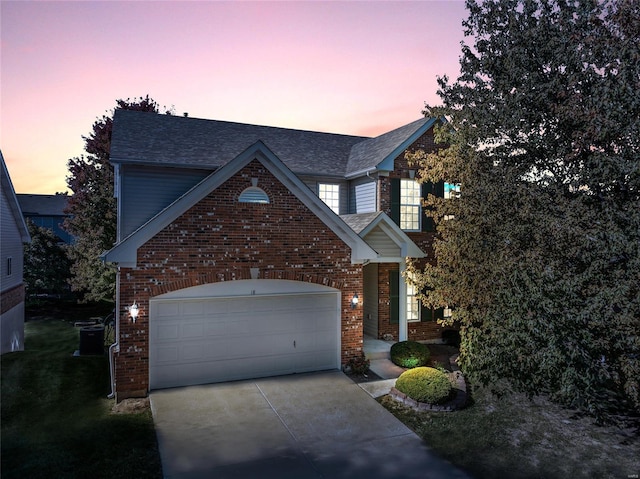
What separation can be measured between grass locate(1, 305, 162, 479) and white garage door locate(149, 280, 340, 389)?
6.16 ft

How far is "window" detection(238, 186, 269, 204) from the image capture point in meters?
12.1

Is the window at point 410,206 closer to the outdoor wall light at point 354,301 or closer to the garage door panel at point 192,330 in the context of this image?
the outdoor wall light at point 354,301

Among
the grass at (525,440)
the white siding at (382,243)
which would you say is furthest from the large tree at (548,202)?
the white siding at (382,243)

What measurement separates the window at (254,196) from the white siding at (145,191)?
4.31 metres

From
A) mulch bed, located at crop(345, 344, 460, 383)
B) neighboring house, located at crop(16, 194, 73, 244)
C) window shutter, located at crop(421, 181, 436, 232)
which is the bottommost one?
mulch bed, located at crop(345, 344, 460, 383)

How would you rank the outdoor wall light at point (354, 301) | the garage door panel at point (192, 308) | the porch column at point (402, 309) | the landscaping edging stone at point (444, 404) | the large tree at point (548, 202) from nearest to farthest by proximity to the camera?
1. the large tree at point (548, 202)
2. the landscaping edging stone at point (444, 404)
3. the garage door panel at point (192, 308)
4. the outdoor wall light at point (354, 301)
5. the porch column at point (402, 309)

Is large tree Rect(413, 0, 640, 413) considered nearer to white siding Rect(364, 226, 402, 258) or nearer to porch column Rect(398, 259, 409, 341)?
white siding Rect(364, 226, 402, 258)

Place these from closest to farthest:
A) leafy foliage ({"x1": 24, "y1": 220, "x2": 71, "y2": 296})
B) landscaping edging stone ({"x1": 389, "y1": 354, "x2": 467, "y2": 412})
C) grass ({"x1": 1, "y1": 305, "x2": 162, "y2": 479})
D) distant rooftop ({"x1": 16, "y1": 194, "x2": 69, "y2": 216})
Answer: grass ({"x1": 1, "y1": 305, "x2": 162, "y2": 479})
landscaping edging stone ({"x1": 389, "y1": 354, "x2": 467, "y2": 412})
leafy foliage ({"x1": 24, "y1": 220, "x2": 71, "y2": 296})
distant rooftop ({"x1": 16, "y1": 194, "x2": 69, "y2": 216})

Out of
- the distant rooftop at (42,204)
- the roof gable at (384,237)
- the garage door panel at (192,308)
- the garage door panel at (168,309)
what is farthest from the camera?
the distant rooftop at (42,204)

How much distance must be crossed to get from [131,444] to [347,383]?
19.3ft

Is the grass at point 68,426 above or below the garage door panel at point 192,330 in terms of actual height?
below

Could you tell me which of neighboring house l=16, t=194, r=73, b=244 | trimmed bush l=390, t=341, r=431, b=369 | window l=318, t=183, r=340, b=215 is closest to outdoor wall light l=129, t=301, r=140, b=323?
trimmed bush l=390, t=341, r=431, b=369

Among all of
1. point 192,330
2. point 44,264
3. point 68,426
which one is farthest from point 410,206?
point 44,264

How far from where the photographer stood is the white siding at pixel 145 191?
1449 centimetres
